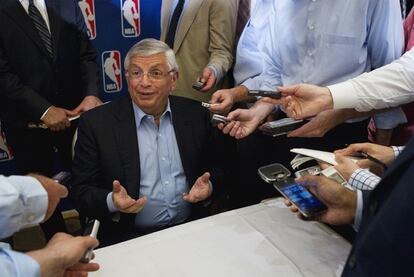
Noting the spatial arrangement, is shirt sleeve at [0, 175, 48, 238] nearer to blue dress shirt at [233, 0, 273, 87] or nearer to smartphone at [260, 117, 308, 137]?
smartphone at [260, 117, 308, 137]

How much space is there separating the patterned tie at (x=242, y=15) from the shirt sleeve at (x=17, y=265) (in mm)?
2151

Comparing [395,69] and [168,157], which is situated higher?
[395,69]

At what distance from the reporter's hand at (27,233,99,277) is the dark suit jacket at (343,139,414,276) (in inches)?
28.3

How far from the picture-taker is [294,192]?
127cm

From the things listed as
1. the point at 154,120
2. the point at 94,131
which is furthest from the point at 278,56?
the point at 94,131

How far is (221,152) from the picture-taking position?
2164mm

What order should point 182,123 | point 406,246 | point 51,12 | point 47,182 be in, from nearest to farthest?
point 406,246 → point 47,182 → point 182,123 → point 51,12

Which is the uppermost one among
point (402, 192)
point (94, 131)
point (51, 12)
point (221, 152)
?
point (51, 12)

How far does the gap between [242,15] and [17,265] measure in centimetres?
225

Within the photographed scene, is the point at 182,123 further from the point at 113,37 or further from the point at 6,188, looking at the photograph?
the point at 113,37

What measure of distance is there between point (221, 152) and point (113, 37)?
1.51 metres

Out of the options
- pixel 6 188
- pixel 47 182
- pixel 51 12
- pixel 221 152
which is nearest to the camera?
pixel 6 188

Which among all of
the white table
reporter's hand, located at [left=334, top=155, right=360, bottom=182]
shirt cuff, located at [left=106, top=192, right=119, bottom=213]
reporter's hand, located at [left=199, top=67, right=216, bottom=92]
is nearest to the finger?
the white table

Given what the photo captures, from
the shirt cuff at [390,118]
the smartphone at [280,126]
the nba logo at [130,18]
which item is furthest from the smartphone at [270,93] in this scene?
the nba logo at [130,18]
